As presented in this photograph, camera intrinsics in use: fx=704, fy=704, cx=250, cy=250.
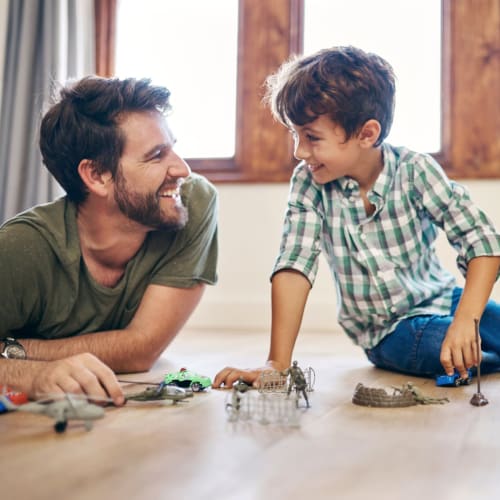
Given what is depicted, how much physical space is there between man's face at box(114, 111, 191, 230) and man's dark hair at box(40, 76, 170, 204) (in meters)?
0.02

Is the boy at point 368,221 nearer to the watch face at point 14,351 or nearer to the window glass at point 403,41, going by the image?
the watch face at point 14,351

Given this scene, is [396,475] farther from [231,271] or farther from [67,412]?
[231,271]

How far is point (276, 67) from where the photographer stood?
3.41 meters

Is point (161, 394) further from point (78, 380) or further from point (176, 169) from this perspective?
point (176, 169)

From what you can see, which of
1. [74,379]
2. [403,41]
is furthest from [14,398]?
[403,41]

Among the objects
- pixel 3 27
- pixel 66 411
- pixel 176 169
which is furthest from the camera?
pixel 3 27

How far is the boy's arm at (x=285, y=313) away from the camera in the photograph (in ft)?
5.10

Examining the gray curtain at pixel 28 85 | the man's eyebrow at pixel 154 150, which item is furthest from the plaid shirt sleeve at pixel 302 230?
the gray curtain at pixel 28 85

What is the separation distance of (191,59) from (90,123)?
2074mm

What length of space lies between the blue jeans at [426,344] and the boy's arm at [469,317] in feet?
0.49

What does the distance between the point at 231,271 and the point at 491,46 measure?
1571 millimetres

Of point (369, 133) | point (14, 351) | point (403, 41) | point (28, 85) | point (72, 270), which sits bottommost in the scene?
point (14, 351)

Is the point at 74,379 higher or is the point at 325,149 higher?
the point at 325,149

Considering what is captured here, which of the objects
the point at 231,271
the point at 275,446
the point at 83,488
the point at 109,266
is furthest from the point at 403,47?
the point at 83,488
